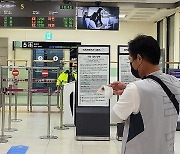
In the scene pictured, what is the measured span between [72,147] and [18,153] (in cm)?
91

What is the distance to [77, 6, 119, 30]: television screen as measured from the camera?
872cm

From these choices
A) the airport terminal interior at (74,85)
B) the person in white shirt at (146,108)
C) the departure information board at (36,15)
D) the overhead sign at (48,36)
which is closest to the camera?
the person in white shirt at (146,108)

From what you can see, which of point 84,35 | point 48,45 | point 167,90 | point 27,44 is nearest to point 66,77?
point 48,45

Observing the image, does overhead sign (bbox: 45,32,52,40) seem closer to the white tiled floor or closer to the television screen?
the television screen

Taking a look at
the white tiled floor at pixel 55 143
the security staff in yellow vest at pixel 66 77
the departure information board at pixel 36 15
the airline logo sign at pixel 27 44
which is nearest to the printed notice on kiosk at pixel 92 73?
the white tiled floor at pixel 55 143

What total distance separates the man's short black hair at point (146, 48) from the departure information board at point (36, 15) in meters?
6.60

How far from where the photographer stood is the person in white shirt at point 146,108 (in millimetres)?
1730

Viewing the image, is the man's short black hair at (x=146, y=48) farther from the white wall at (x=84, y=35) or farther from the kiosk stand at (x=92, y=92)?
the white wall at (x=84, y=35)

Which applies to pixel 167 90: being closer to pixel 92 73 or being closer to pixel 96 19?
pixel 92 73

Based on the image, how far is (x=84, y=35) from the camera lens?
16.0m

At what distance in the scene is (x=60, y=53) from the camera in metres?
15.8

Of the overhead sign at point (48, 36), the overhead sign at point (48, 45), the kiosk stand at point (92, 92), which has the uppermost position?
the overhead sign at point (48, 36)

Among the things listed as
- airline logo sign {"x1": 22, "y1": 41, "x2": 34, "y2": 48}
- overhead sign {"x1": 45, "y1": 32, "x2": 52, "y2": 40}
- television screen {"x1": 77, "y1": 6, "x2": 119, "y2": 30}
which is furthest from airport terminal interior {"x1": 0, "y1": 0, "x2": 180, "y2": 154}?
overhead sign {"x1": 45, "y1": 32, "x2": 52, "y2": 40}

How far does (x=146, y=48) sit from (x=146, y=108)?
0.95 ft
